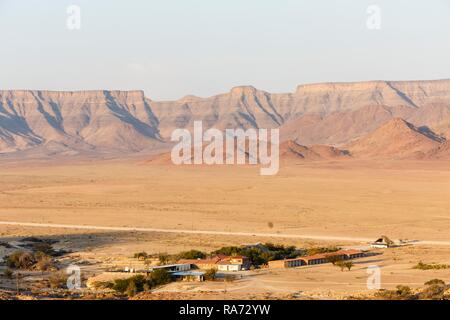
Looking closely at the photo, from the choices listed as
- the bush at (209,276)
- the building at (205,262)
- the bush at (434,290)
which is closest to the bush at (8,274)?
the building at (205,262)

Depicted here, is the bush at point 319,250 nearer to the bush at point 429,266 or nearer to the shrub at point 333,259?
the shrub at point 333,259

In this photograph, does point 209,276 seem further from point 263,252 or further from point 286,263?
point 263,252

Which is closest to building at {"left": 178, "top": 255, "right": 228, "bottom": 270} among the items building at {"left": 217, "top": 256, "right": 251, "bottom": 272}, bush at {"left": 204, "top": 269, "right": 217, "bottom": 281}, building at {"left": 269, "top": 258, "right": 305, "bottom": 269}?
building at {"left": 217, "top": 256, "right": 251, "bottom": 272}

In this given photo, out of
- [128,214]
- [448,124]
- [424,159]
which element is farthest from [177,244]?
[448,124]

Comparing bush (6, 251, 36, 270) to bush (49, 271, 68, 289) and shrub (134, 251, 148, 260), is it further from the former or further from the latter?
shrub (134, 251, 148, 260)
